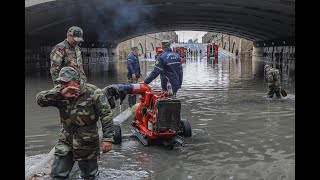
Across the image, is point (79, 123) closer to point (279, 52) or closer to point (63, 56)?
point (63, 56)

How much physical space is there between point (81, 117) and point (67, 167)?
2.03ft

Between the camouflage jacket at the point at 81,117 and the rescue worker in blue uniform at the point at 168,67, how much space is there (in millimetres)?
2988

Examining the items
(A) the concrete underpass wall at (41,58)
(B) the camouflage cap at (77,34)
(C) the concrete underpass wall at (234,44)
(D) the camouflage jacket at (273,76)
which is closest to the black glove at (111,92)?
(B) the camouflage cap at (77,34)

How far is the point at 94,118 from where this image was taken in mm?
4559

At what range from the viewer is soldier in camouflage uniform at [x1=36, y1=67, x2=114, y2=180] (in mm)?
4488

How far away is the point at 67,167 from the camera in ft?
15.3

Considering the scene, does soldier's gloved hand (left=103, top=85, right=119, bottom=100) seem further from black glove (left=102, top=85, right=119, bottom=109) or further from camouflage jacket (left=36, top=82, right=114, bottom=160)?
camouflage jacket (left=36, top=82, right=114, bottom=160)

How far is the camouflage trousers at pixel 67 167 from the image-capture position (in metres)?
4.62

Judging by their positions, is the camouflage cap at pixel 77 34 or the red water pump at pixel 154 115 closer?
the camouflage cap at pixel 77 34

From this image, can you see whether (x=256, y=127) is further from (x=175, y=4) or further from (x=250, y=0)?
(x=175, y=4)

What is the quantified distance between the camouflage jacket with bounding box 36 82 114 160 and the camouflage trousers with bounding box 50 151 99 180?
0.28 ft

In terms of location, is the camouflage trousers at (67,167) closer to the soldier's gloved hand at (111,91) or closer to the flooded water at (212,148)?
the flooded water at (212,148)

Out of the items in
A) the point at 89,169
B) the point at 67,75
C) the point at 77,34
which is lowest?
the point at 89,169

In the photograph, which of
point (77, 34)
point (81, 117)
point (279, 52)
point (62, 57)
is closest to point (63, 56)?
point (62, 57)
